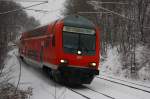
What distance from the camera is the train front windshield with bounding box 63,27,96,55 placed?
17484 mm

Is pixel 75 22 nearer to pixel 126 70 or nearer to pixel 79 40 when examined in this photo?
pixel 79 40

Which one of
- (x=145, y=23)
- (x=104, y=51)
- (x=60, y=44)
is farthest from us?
(x=104, y=51)

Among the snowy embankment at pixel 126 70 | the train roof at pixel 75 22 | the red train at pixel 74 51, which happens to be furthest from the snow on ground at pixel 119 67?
the train roof at pixel 75 22

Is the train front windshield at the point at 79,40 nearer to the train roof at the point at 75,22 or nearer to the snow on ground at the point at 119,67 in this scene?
the train roof at the point at 75,22

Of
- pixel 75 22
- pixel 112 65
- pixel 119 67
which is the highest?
pixel 75 22

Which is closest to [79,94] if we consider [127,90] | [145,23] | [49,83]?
[127,90]

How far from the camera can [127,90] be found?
16891 mm

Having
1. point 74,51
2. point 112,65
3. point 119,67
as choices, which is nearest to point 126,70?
point 119,67

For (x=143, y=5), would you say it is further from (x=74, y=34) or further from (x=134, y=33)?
(x=74, y=34)

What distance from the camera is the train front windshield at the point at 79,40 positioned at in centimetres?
1748

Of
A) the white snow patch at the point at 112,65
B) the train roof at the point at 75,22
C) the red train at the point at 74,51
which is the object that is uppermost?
the train roof at the point at 75,22

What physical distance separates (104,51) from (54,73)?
20.3 m

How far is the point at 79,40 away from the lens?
17.7 m

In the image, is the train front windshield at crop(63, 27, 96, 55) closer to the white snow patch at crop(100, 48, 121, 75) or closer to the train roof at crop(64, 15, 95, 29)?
the train roof at crop(64, 15, 95, 29)
